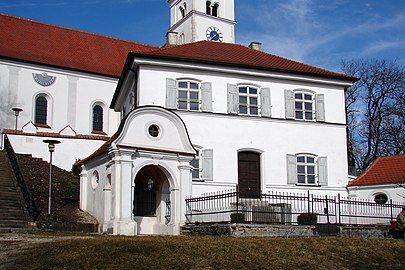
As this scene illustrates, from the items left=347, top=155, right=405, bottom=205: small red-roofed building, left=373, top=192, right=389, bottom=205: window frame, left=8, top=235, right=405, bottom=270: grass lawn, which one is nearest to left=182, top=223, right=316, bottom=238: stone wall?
left=8, top=235, right=405, bottom=270: grass lawn

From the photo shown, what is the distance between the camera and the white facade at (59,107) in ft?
120

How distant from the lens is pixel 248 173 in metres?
26.8

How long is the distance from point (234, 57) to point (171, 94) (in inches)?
177

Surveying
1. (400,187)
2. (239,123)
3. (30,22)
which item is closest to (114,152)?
(239,123)

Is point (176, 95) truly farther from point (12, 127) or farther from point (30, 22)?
point (30, 22)

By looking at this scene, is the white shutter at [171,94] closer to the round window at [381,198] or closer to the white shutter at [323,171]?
the white shutter at [323,171]

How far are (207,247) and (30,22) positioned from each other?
121 ft

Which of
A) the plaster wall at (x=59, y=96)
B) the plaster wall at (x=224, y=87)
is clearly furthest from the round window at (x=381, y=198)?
the plaster wall at (x=59, y=96)

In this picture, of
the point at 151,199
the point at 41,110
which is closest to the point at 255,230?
the point at 151,199

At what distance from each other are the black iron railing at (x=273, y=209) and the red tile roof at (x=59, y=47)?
21752 mm

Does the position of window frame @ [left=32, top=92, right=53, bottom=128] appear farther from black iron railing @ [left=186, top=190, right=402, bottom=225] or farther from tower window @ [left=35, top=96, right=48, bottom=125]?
black iron railing @ [left=186, top=190, right=402, bottom=225]

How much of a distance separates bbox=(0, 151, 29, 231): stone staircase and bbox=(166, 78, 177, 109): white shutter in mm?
7963

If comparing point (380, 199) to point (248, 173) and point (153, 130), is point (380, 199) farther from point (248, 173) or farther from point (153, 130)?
point (153, 130)

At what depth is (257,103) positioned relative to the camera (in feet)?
91.0
